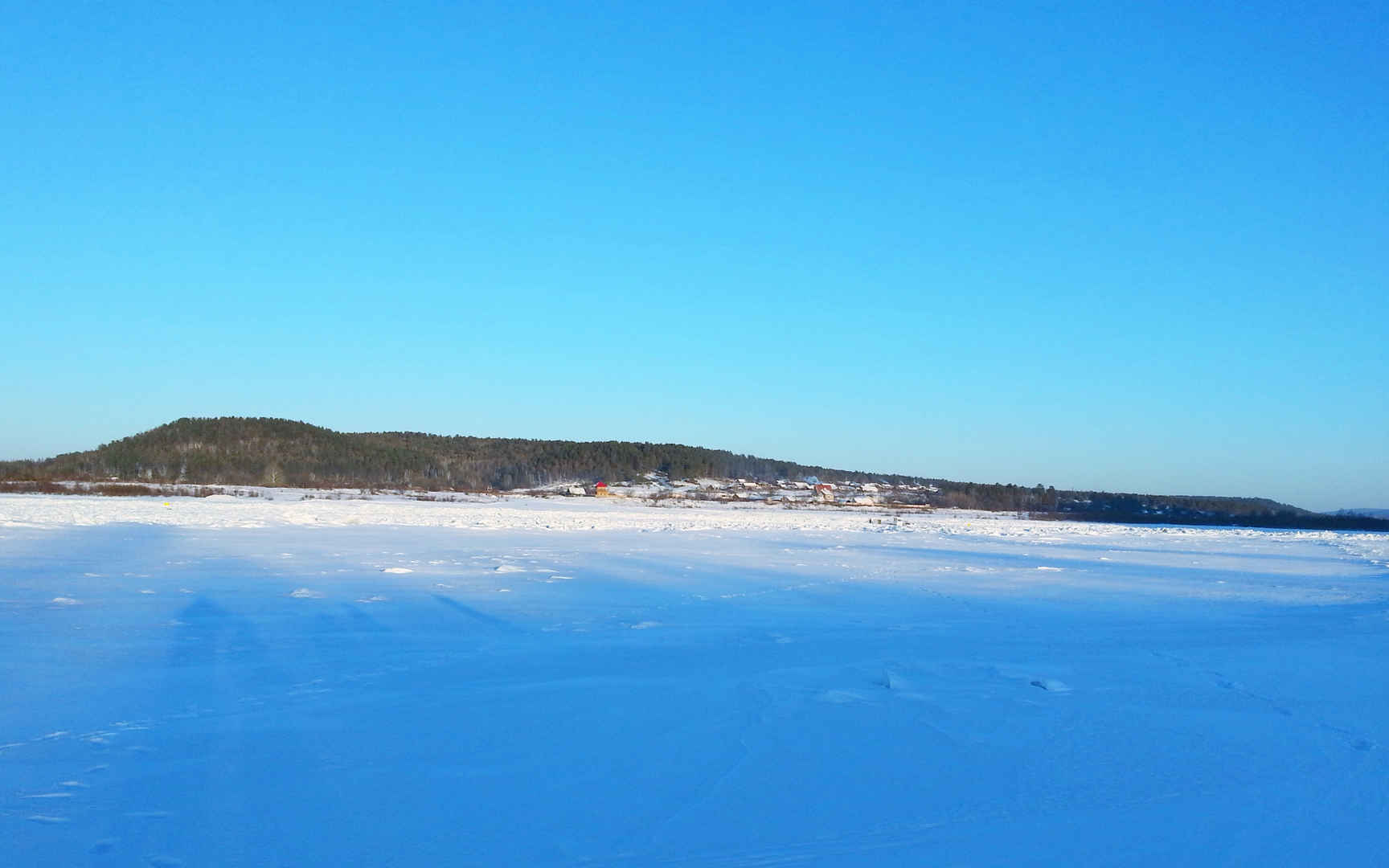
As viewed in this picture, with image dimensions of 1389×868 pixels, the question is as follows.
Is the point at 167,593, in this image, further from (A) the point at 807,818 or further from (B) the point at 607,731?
(A) the point at 807,818

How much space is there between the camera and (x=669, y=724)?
4578mm

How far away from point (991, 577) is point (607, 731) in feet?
29.7

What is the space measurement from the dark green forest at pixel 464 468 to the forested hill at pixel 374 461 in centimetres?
15

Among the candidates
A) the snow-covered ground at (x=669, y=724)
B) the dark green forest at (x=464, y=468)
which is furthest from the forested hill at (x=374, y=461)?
the snow-covered ground at (x=669, y=724)

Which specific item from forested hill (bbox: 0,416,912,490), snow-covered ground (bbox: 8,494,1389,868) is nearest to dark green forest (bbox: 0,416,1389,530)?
forested hill (bbox: 0,416,912,490)

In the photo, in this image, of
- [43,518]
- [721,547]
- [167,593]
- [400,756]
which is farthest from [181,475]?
[400,756]

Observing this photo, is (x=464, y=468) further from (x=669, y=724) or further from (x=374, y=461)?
(x=669, y=724)

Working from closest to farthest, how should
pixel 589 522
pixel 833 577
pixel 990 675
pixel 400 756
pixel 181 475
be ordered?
pixel 400 756
pixel 990 675
pixel 833 577
pixel 589 522
pixel 181 475

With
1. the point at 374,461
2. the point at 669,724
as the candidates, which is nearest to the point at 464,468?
the point at 374,461

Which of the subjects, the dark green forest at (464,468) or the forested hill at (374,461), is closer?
the dark green forest at (464,468)

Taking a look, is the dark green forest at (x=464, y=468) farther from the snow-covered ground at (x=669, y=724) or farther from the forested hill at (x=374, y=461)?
the snow-covered ground at (x=669, y=724)

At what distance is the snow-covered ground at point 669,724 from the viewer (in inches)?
126

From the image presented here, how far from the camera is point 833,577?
1167 centimetres

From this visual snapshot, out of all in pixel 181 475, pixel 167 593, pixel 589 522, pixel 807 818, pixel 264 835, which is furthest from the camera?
pixel 181 475
